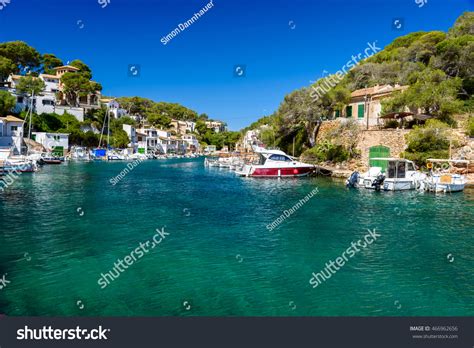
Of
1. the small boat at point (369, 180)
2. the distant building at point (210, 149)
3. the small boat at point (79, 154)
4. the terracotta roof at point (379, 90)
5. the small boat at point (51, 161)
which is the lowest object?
the small boat at point (369, 180)

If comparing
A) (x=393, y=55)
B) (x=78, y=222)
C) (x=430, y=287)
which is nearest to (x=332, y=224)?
(x=430, y=287)

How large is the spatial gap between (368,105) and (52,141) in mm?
54581

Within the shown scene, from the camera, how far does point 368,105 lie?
149 ft

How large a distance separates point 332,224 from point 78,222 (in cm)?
1174

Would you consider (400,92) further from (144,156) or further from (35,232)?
(144,156)

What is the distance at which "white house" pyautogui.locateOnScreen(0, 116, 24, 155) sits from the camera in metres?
57.5

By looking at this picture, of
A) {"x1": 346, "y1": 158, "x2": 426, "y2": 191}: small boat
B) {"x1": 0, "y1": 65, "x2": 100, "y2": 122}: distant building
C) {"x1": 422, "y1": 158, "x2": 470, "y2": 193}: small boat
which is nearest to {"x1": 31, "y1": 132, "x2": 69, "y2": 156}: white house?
{"x1": 0, "y1": 65, "x2": 100, "y2": 122}: distant building

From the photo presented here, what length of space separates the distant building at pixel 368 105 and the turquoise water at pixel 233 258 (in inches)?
940

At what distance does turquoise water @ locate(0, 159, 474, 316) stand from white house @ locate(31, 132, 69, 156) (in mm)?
47993

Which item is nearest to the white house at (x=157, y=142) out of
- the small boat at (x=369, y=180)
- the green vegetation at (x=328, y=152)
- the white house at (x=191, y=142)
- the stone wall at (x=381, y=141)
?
the white house at (x=191, y=142)

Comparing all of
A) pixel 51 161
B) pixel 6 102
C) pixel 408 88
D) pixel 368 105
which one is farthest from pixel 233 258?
pixel 6 102

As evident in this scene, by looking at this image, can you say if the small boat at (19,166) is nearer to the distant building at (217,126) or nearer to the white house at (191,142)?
the white house at (191,142)

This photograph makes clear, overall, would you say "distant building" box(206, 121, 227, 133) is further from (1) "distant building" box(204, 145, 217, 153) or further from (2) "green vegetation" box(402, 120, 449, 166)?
(2) "green vegetation" box(402, 120, 449, 166)

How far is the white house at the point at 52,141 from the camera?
6600 centimetres
